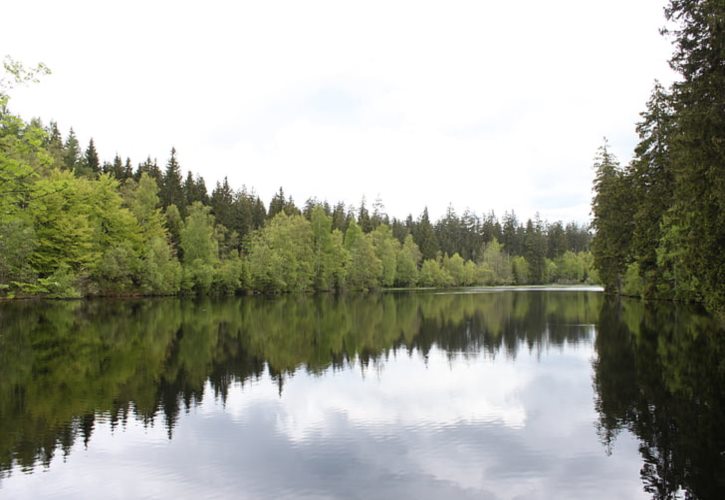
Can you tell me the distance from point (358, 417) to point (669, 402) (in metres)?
8.38

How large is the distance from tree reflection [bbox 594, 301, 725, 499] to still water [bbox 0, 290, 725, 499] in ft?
0.18

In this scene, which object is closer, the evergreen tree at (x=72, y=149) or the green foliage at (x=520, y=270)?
the evergreen tree at (x=72, y=149)

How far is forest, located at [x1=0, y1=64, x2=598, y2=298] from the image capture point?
32.2 m

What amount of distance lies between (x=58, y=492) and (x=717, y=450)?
12293 mm

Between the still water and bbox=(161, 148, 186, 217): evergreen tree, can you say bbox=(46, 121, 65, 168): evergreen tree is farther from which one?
the still water

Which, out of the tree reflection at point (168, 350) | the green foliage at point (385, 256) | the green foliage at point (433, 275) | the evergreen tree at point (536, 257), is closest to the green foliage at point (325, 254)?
the green foliage at point (385, 256)

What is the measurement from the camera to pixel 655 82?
39.1 metres

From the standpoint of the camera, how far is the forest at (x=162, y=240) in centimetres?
3219

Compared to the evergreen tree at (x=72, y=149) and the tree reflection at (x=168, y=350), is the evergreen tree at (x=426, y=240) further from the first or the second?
the tree reflection at (x=168, y=350)

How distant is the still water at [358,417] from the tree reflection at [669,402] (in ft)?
0.18

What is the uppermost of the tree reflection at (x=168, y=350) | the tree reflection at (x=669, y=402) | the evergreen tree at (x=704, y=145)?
the evergreen tree at (x=704, y=145)

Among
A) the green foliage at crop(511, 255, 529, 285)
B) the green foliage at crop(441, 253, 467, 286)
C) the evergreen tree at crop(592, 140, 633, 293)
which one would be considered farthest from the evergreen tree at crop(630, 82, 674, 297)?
the green foliage at crop(511, 255, 529, 285)

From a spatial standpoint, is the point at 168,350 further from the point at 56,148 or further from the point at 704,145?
the point at 56,148

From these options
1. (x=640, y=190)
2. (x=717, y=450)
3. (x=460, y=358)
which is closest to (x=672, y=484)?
(x=717, y=450)
